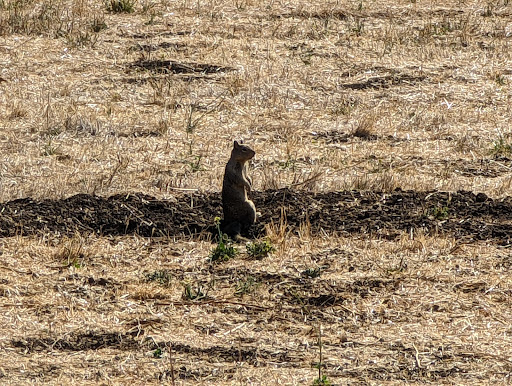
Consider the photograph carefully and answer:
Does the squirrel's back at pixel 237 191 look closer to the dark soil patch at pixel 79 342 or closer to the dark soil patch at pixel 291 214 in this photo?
the dark soil patch at pixel 291 214

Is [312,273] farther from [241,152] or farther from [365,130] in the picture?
[365,130]

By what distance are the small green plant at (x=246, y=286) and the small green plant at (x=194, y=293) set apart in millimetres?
244

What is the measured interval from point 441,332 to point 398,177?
3184 mm

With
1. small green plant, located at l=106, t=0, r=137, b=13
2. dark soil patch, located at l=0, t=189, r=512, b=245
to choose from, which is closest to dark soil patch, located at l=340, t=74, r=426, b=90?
dark soil patch, located at l=0, t=189, r=512, b=245

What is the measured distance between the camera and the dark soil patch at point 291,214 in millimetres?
8438

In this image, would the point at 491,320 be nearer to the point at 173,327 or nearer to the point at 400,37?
the point at 173,327

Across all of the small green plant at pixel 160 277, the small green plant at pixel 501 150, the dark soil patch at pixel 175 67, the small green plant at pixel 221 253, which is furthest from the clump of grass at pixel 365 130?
the small green plant at pixel 160 277

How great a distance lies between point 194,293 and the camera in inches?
287

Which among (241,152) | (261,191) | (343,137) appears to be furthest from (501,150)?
(241,152)

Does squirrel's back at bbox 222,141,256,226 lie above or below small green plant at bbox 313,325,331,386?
above

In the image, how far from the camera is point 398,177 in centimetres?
970

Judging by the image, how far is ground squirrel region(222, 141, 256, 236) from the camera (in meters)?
8.18

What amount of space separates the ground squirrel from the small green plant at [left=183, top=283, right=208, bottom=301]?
1.00 m

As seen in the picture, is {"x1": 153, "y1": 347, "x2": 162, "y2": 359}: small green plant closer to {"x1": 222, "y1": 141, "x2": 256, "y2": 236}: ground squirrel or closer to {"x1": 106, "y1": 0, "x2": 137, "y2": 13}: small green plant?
{"x1": 222, "y1": 141, "x2": 256, "y2": 236}: ground squirrel
